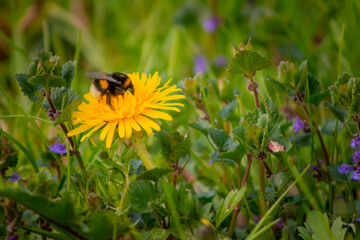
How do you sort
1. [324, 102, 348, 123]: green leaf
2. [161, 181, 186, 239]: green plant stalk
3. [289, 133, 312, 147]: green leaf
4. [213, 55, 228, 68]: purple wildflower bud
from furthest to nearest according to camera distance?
1. [213, 55, 228, 68]: purple wildflower bud
2. [289, 133, 312, 147]: green leaf
3. [324, 102, 348, 123]: green leaf
4. [161, 181, 186, 239]: green plant stalk

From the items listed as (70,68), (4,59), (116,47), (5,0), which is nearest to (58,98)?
(70,68)

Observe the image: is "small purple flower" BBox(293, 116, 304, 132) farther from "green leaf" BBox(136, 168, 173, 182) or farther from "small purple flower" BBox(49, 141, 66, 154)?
"small purple flower" BBox(49, 141, 66, 154)

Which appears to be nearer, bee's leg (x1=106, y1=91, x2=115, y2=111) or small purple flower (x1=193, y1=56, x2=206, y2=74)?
bee's leg (x1=106, y1=91, x2=115, y2=111)

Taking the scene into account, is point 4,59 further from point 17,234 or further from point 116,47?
point 17,234

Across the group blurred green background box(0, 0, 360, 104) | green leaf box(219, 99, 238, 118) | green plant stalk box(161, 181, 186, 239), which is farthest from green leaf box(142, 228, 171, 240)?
blurred green background box(0, 0, 360, 104)

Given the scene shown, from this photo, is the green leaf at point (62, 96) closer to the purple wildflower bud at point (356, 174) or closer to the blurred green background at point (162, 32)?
the purple wildflower bud at point (356, 174)

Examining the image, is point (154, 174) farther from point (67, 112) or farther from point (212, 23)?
point (212, 23)

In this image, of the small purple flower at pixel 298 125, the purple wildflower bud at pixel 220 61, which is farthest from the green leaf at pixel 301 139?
the purple wildflower bud at pixel 220 61
